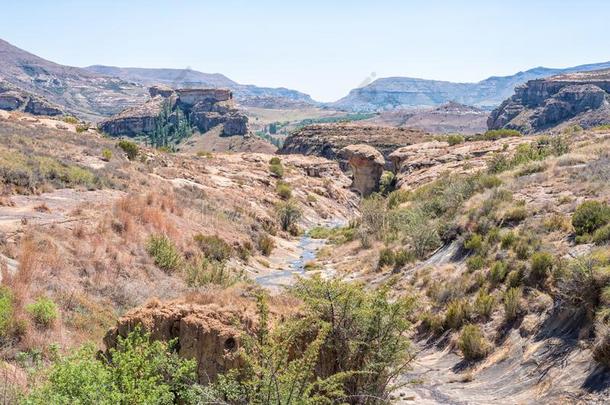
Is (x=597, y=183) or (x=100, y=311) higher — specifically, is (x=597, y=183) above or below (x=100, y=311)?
above

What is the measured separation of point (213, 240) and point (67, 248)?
25.7ft

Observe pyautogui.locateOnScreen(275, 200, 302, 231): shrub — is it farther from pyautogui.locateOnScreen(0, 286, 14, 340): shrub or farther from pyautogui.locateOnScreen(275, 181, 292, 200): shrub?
pyautogui.locateOnScreen(0, 286, 14, 340): shrub

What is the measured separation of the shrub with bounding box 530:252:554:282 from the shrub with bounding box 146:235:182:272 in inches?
447

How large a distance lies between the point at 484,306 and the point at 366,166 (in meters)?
43.2

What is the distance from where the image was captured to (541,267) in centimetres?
1245

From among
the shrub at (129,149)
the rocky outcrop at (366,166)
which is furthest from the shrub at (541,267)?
the rocky outcrop at (366,166)

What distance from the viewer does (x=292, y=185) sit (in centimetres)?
5053

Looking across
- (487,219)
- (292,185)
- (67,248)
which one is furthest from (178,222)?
(292,185)

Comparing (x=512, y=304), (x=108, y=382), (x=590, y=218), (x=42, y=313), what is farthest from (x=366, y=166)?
(x=108, y=382)

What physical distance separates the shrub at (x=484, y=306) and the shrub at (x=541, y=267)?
1206mm

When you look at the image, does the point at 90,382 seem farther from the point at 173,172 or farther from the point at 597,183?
the point at 173,172

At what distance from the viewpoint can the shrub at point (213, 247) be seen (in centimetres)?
2045

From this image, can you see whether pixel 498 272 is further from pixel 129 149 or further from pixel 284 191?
pixel 129 149

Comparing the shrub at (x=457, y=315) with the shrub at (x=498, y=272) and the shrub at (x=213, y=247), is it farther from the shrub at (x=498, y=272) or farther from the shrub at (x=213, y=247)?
the shrub at (x=213, y=247)
